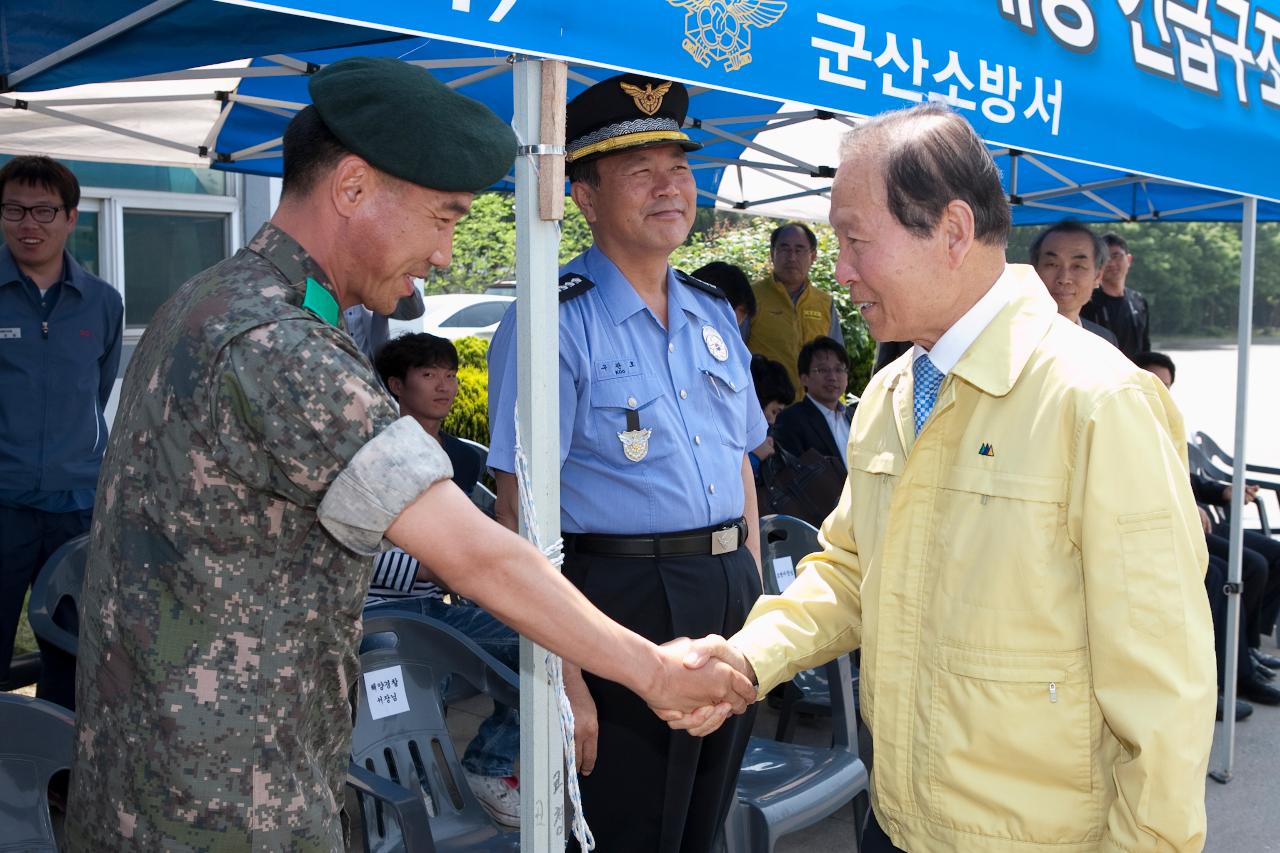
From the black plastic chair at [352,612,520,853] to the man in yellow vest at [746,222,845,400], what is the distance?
14.9 feet

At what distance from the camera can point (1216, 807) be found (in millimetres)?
4184

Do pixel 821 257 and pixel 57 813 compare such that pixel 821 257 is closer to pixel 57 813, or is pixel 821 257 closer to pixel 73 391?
pixel 73 391

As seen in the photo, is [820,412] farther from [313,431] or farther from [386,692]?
[313,431]

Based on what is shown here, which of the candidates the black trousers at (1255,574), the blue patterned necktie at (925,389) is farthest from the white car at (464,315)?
the blue patterned necktie at (925,389)

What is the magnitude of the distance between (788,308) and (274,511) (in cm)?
617

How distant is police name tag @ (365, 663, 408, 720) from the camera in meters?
2.86

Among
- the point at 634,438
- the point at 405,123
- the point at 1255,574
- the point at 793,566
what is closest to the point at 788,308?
the point at 1255,574

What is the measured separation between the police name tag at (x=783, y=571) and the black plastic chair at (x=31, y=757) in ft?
7.28

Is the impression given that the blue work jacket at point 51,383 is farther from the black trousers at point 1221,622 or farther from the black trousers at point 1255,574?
the black trousers at point 1255,574

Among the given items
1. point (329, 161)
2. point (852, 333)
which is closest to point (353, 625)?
point (329, 161)

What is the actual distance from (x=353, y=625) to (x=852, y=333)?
11.9 metres

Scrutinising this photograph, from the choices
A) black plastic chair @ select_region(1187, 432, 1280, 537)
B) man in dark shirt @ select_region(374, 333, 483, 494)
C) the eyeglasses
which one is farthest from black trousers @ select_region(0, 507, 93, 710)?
black plastic chair @ select_region(1187, 432, 1280, 537)

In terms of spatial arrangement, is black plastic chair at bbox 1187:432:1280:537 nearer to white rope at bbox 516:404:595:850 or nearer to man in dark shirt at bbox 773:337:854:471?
man in dark shirt at bbox 773:337:854:471

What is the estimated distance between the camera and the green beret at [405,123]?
1.42 m
